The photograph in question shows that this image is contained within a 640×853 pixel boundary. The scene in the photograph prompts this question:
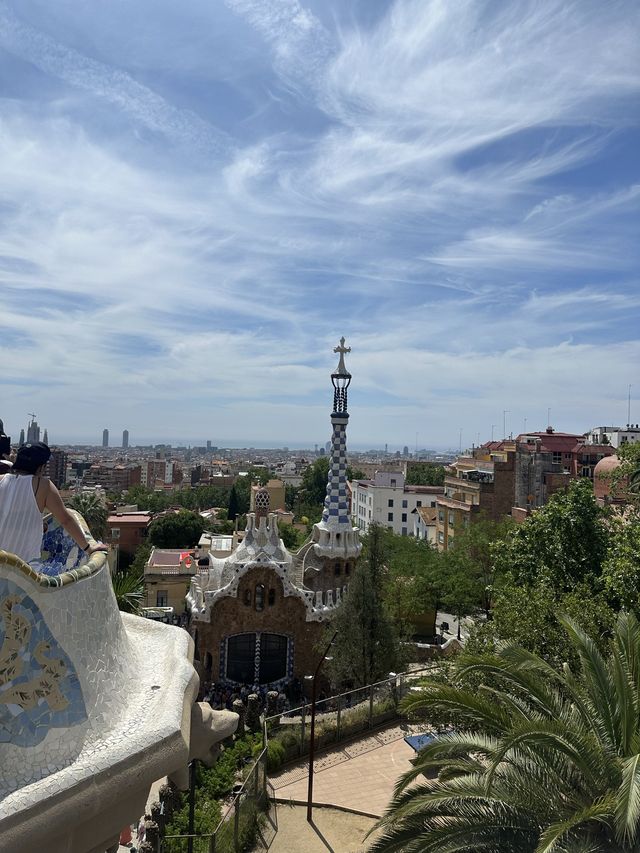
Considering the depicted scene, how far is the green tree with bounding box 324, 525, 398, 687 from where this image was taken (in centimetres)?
1639

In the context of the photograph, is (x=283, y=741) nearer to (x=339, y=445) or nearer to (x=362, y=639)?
(x=362, y=639)

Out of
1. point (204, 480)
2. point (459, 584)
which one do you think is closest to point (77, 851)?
point (459, 584)

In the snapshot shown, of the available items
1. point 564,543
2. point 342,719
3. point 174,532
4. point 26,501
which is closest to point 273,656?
point 342,719

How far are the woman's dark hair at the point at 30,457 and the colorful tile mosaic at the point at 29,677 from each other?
136 cm

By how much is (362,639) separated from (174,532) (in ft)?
103

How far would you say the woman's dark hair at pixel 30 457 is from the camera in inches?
203

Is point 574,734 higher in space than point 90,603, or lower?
lower

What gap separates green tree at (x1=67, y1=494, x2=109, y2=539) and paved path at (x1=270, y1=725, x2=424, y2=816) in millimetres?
17746

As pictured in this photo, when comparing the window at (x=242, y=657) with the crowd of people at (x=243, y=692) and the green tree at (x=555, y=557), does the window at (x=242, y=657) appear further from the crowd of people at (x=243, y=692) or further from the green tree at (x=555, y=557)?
the green tree at (x=555, y=557)

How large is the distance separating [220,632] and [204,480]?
371ft

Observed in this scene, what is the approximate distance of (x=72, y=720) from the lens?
14.4 feet

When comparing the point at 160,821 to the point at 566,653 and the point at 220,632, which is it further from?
the point at 220,632

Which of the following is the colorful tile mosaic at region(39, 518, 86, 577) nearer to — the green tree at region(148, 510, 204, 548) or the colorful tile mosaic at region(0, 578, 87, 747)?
the colorful tile mosaic at region(0, 578, 87, 747)

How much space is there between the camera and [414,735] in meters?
13.5
